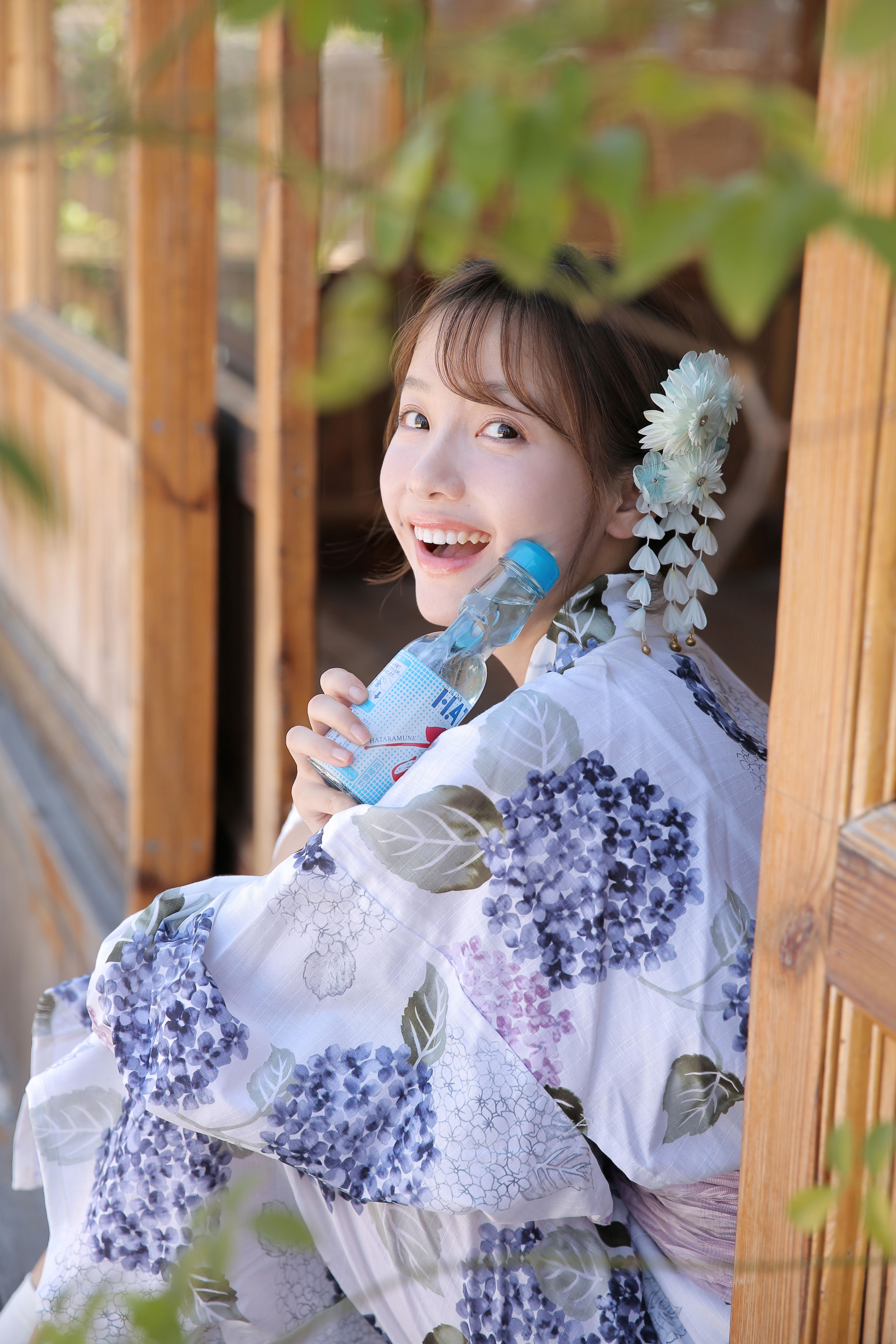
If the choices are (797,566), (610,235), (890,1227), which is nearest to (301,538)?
(797,566)

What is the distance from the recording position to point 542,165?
14.7 inches

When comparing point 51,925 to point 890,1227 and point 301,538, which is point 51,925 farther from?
point 890,1227

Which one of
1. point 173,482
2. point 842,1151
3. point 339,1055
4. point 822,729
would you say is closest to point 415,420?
point 339,1055

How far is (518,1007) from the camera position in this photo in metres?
1.12

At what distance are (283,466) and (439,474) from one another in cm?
91

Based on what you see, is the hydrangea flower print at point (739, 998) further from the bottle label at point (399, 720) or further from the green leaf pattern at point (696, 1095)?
the bottle label at point (399, 720)

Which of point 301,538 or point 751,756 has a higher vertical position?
point 751,756

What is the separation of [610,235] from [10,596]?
2341 mm

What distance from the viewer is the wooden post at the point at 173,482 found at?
7.58ft

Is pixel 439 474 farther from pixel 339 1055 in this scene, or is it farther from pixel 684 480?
pixel 339 1055

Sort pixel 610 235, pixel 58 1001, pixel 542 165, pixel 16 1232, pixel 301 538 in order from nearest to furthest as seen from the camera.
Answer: pixel 542 165 → pixel 58 1001 → pixel 301 538 → pixel 16 1232 → pixel 610 235

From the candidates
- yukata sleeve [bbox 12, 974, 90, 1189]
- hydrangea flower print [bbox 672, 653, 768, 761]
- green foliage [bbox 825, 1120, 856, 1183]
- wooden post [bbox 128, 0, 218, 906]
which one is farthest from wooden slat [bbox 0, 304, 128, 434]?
green foliage [bbox 825, 1120, 856, 1183]

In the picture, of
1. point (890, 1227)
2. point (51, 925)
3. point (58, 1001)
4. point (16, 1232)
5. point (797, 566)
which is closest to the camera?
point (890, 1227)

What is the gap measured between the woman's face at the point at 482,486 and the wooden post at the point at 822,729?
0.57 meters
